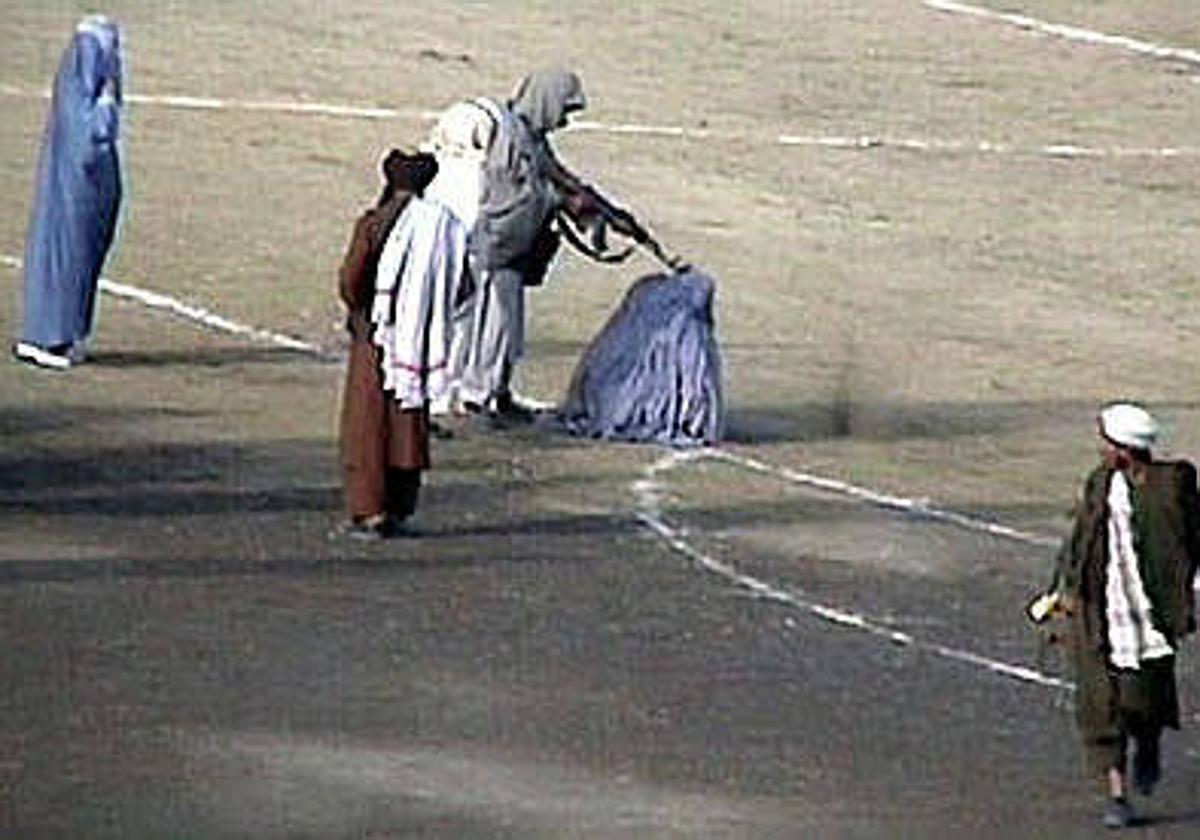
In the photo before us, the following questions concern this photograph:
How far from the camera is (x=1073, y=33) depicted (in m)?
40.9

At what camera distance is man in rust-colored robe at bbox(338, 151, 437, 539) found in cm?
1862

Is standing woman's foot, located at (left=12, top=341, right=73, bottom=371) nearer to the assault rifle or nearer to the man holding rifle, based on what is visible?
the man holding rifle

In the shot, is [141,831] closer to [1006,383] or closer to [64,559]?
[64,559]

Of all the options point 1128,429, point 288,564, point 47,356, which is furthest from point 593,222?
point 1128,429

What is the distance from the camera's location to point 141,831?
44.4 feet

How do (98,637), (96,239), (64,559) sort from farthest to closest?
(96,239) < (64,559) < (98,637)

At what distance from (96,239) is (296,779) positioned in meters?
9.20

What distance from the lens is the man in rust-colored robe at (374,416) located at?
18.6 meters

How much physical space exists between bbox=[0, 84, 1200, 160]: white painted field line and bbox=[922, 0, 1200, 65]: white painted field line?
523cm

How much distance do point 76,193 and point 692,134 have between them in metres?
11.8

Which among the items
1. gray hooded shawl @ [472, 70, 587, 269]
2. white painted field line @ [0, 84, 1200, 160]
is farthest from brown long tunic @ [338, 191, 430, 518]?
white painted field line @ [0, 84, 1200, 160]

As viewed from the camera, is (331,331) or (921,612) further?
(331,331)

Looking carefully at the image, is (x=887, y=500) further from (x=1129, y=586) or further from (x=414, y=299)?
(x=1129, y=586)

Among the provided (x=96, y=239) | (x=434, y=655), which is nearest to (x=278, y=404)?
(x=96, y=239)
